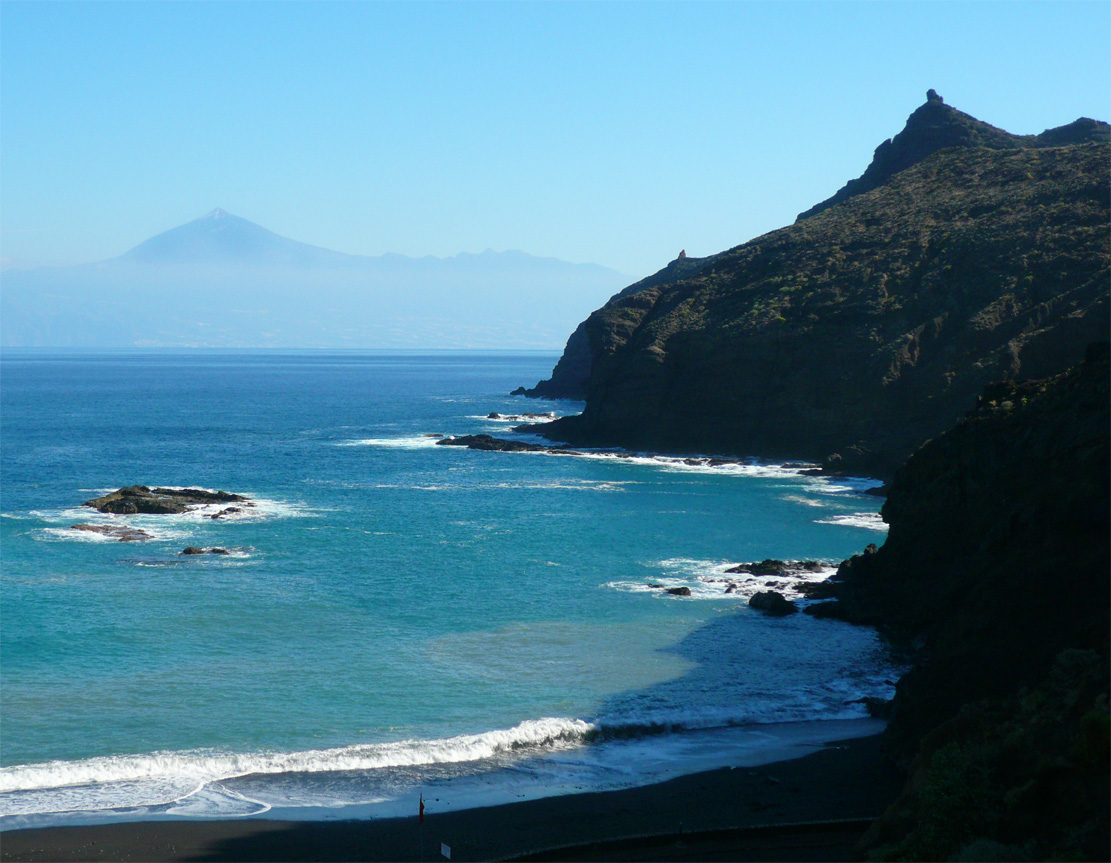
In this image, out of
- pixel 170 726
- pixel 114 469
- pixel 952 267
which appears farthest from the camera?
pixel 952 267

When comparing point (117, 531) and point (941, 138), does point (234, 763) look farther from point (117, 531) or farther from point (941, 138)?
point (941, 138)

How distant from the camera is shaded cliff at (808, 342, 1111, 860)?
46.1ft

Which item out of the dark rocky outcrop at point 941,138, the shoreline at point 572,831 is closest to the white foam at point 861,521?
the shoreline at point 572,831

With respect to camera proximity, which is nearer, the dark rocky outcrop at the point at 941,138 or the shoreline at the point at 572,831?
the shoreline at the point at 572,831

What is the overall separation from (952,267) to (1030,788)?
241 ft

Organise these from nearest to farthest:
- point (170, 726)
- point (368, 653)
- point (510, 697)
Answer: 1. point (170, 726)
2. point (510, 697)
3. point (368, 653)

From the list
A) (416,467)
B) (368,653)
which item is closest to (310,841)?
Answer: (368,653)

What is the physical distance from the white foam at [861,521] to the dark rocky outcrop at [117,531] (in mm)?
35037

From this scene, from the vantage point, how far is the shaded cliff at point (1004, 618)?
553 inches

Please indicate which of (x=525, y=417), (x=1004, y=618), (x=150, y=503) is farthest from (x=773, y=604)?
(x=525, y=417)

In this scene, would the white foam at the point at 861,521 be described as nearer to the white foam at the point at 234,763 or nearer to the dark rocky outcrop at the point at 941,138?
the white foam at the point at 234,763

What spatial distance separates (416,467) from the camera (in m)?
76.9

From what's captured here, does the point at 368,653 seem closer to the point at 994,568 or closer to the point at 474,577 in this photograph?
the point at 474,577

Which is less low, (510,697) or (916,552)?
(916,552)
